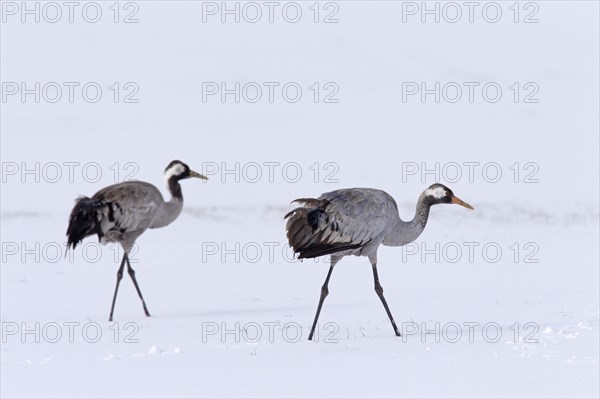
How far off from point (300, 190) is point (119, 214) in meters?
22.4

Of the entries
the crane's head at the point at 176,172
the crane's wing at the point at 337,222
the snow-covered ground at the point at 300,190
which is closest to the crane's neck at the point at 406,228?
the crane's wing at the point at 337,222

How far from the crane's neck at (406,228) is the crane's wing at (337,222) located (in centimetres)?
39

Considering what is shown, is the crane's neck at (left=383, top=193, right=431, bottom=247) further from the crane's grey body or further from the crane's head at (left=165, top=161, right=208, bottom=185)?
the crane's head at (left=165, top=161, right=208, bottom=185)

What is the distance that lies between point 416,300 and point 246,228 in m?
11.4

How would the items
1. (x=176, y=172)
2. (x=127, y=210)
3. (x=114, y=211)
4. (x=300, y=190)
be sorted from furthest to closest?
(x=300, y=190)
(x=176, y=172)
(x=127, y=210)
(x=114, y=211)

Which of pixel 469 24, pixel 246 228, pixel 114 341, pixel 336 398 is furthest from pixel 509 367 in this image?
pixel 469 24

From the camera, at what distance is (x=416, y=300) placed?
1509 centimetres

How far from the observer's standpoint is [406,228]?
12352mm

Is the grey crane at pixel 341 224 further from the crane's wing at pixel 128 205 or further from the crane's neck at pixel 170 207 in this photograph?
the crane's neck at pixel 170 207

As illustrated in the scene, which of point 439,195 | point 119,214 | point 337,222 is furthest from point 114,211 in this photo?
point 439,195

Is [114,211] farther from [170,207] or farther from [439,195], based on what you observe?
[439,195]

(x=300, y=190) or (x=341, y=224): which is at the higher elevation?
(x=300, y=190)

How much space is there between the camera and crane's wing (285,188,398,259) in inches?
447

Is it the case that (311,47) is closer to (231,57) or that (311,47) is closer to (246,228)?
(231,57)
